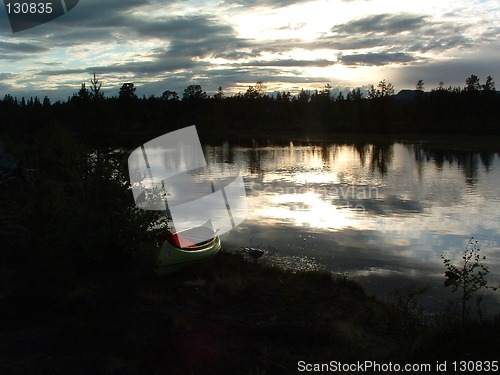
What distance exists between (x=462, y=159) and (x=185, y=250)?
4260cm

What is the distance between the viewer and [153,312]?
1105 cm

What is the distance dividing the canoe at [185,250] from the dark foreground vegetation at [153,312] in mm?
306

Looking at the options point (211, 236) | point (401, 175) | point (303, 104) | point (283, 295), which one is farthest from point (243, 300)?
point (303, 104)

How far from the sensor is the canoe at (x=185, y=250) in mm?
13453

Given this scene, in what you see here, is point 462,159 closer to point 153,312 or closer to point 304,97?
point 153,312

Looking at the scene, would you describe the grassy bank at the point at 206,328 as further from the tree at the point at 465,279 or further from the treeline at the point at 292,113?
the treeline at the point at 292,113

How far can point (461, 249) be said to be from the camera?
17.8m

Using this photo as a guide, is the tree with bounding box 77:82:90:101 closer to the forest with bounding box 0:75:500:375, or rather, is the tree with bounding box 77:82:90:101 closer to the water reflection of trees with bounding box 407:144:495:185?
the forest with bounding box 0:75:500:375

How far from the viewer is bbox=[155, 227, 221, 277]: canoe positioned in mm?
13453

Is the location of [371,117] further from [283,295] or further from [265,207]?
[283,295]

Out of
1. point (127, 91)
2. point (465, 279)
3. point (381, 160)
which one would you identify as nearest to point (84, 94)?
point (465, 279)

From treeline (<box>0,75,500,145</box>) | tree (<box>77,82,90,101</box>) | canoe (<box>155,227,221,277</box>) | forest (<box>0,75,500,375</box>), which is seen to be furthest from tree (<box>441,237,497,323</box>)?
treeline (<box>0,75,500,145</box>)

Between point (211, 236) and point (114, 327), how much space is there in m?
6.38

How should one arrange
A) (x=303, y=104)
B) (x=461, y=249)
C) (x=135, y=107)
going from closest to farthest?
(x=461, y=249), (x=135, y=107), (x=303, y=104)
